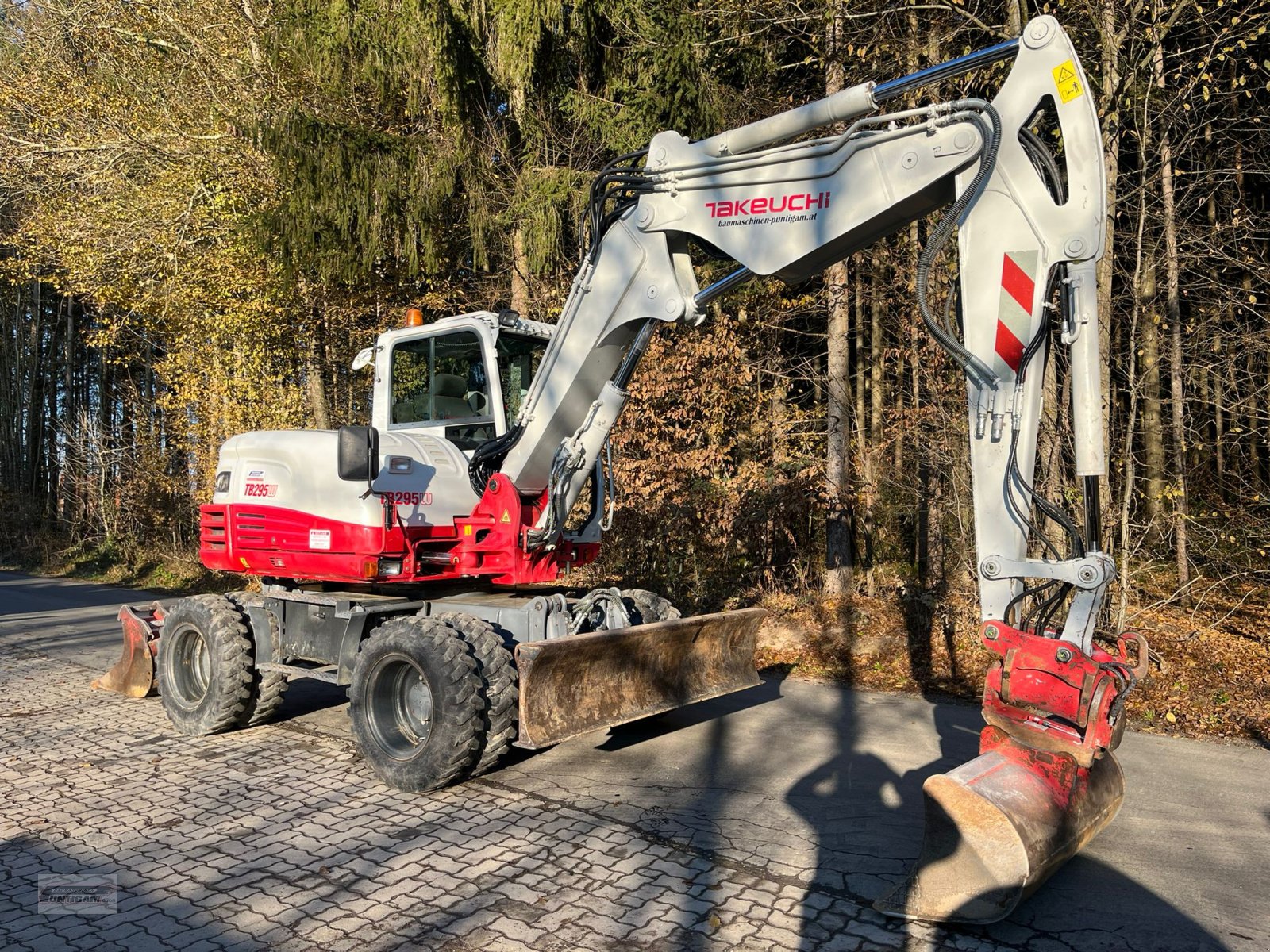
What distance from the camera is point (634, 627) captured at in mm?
6312

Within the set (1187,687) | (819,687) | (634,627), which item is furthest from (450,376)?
(1187,687)

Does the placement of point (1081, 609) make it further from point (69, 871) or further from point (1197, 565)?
point (1197, 565)

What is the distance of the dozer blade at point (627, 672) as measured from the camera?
572cm

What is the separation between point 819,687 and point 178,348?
1487 cm

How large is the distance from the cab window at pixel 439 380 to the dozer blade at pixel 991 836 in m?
4.28

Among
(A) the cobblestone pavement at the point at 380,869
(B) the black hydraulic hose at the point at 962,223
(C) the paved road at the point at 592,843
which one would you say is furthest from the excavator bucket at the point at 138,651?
(B) the black hydraulic hose at the point at 962,223

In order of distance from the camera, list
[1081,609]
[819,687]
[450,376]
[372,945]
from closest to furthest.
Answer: [372,945] < [1081,609] < [450,376] < [819,687]

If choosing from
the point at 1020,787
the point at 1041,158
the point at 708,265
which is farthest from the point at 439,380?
the point at 1020,787

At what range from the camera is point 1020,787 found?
14.2ft

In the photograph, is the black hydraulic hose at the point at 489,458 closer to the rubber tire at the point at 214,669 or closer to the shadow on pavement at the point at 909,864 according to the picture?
the rubber tire at the point at 214,669

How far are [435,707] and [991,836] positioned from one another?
3180 millimetres

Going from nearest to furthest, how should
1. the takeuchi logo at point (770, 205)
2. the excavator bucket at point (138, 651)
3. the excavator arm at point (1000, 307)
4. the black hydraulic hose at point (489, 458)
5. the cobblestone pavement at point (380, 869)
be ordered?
the cobblestone pavement at point (380, 869)
the excavator arm at point (1000, 307)
the takeuchi logo at point (770, 205)
the black hydraulic hose at point (489, 458)
the excavator bucket at point (138, 651)

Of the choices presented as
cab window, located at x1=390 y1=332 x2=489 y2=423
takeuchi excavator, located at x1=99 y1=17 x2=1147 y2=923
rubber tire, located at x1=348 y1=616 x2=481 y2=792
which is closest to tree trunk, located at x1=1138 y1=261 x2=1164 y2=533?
takeuchi excavator, located at x1=99 y1=17 x2=1147 y2=923

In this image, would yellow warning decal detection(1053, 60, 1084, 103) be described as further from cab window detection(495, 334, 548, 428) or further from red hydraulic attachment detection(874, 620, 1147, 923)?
cab window detection(495, 334, 548, 428)
